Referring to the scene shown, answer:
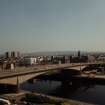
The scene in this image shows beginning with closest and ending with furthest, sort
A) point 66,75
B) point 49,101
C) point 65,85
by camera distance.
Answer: point 49,101 < point 65,85 < point 66,75

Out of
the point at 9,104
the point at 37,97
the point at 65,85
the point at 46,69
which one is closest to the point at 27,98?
the point at 37,97

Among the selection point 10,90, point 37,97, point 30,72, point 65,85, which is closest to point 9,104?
point 37,97

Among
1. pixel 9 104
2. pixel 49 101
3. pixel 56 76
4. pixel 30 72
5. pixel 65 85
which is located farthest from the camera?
pixel 56 76

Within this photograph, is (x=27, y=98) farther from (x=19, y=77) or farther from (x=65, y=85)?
(x=65, y=85)

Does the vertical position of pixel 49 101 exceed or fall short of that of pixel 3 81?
it falls short

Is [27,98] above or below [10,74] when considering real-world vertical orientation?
below

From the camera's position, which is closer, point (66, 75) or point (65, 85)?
point (65, 85)

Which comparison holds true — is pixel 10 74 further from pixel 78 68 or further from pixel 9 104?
pixel 78 68

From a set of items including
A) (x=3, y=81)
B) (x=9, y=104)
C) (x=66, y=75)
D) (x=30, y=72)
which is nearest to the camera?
(x=9, y=104)

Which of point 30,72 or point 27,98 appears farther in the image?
point 30,72
